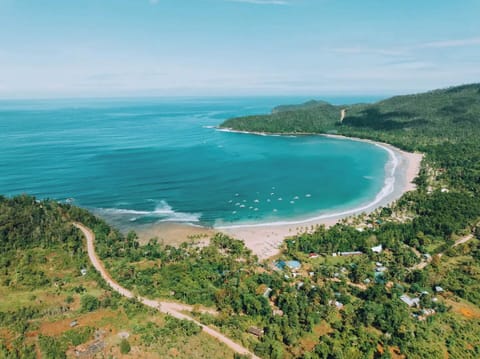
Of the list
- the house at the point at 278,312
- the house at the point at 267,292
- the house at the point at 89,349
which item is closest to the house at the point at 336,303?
the house at the point at 278,312

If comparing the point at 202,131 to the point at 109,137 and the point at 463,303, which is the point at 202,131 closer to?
the point at 109,137

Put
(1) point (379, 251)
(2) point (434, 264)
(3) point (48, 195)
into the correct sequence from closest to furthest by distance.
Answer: (2) point (434, 264)
(1) point (379, 251)
(3) point (48, 195)

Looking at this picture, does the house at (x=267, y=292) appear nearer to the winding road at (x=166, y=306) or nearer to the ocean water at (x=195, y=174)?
the winding road at (x=166, y=306)

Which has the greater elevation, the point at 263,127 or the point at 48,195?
the point at 263,127

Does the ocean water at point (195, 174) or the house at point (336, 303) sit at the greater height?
the ocean water at point (195, 174)

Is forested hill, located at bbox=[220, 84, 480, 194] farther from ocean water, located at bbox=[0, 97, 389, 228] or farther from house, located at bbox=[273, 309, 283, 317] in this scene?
house, located at bbox=[273, 309, 283, 317]

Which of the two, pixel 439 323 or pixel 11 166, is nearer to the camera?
pixel 439 323

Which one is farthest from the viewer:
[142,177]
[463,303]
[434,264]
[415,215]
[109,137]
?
[109,137]

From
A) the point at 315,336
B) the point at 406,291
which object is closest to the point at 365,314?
the point at 315,336
